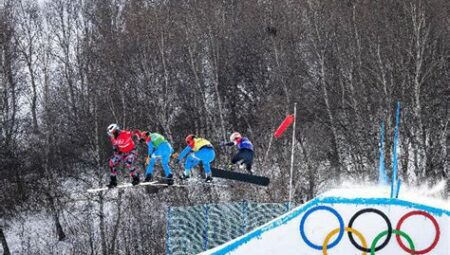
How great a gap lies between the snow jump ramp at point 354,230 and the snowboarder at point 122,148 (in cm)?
595

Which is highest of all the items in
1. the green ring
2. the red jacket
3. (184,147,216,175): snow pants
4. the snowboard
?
the red jacket

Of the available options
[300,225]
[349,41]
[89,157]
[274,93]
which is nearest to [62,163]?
[89,157]

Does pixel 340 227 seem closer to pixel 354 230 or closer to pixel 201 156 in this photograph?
pixel 354 230

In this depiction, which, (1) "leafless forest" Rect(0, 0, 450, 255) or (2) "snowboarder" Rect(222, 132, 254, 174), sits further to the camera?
(1) "leafless forest" Rect(0, 0, 450, 255)

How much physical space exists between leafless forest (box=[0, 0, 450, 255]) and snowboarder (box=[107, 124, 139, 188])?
11224 millimetres

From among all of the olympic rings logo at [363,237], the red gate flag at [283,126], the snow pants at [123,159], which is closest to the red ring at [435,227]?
the olympic rings logo at [363,237]

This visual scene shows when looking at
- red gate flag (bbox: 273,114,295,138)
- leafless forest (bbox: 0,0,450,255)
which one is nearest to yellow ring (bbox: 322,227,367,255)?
red gate flag (bbox: 273,114,295,138)

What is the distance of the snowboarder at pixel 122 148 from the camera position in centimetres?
1166

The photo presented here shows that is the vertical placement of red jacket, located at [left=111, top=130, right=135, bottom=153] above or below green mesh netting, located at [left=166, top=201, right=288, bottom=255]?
above

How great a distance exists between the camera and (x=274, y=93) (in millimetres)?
28234

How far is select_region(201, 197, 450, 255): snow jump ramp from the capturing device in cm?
581

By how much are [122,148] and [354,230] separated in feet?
22.6

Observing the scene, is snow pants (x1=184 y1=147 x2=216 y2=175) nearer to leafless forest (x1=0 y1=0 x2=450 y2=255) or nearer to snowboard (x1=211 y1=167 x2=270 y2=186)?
snowboard (x1=211 y1=167 x2=270 y2=186)

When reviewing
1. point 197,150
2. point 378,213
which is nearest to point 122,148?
point 197,150
